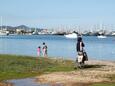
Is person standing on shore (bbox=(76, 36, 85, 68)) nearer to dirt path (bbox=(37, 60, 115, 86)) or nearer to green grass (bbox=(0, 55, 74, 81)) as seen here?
green grass (bbox=(0, 55, 74, 81))

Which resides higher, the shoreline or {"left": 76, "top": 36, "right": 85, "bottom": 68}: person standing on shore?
{"left": 76, "top": 36, "right": 85, "bottom": 68}: person standing on shore

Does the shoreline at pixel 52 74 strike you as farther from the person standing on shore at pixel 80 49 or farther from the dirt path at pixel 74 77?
the person standing on shore at pixel 80 49

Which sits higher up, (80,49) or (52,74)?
(80,49)

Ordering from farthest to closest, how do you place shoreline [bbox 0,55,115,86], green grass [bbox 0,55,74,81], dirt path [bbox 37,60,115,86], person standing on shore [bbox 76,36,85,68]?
person standing on shore [bbox 76,36,85,68], green grass [bbox 0,55,74,81], shoreline [bbox 0,55,115,86], dirt path [bbox 37,60,115,86]

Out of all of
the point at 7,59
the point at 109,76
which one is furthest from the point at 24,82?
the point at 7,59

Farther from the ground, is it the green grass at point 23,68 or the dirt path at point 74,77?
the dirt path at point 74,77

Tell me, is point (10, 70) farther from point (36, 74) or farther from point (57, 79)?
point (57, 79)

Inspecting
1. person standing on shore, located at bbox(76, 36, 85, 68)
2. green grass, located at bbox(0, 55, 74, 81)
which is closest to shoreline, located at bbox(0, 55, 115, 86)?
green grass, located at bbox(0, 55, 74, 81)

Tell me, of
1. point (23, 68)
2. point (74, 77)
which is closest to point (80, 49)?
point (23, 68)

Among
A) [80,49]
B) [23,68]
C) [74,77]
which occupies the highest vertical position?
[80,49]

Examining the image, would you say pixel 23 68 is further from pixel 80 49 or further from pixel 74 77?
pixel 74 77

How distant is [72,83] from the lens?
29922mm

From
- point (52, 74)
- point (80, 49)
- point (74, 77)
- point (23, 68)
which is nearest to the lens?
point (74, 77)

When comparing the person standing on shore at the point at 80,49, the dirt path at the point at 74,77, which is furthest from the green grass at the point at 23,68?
the dirt path at the point at 74,77
